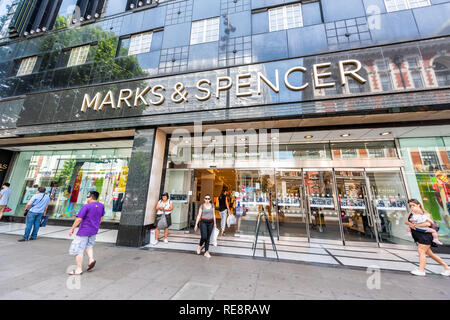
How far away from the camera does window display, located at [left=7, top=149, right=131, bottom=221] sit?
830cm

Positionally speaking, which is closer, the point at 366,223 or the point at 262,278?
the point at 262,278

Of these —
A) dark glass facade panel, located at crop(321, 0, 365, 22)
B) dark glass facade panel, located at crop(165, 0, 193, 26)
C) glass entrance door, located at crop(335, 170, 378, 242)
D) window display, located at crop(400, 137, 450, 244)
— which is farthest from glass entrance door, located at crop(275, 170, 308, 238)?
dark glass facade panel, located at crop(165, 0, 193, 26)

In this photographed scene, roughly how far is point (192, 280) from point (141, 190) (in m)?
3.54

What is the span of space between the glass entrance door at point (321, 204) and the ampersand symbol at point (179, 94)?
224 inches

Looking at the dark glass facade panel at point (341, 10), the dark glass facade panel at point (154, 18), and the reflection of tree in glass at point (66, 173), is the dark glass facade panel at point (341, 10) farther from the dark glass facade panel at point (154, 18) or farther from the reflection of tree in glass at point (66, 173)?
the reflection of tree in glass at point (66, 173)

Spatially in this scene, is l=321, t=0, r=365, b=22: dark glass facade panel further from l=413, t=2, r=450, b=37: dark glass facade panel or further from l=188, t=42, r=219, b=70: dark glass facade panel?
l=188, t=42, r=219, b=70: dark glass facade panel

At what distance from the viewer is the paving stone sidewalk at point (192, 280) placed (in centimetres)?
261

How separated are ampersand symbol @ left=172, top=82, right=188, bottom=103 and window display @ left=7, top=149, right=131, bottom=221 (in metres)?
4.26

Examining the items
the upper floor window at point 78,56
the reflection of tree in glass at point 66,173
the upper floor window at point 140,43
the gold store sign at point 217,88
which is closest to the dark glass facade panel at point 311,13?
the gold store sign at point 217,88

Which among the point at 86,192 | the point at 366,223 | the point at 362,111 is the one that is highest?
the point at 362,111

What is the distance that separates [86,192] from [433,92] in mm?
13979

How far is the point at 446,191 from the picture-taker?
562 cm
